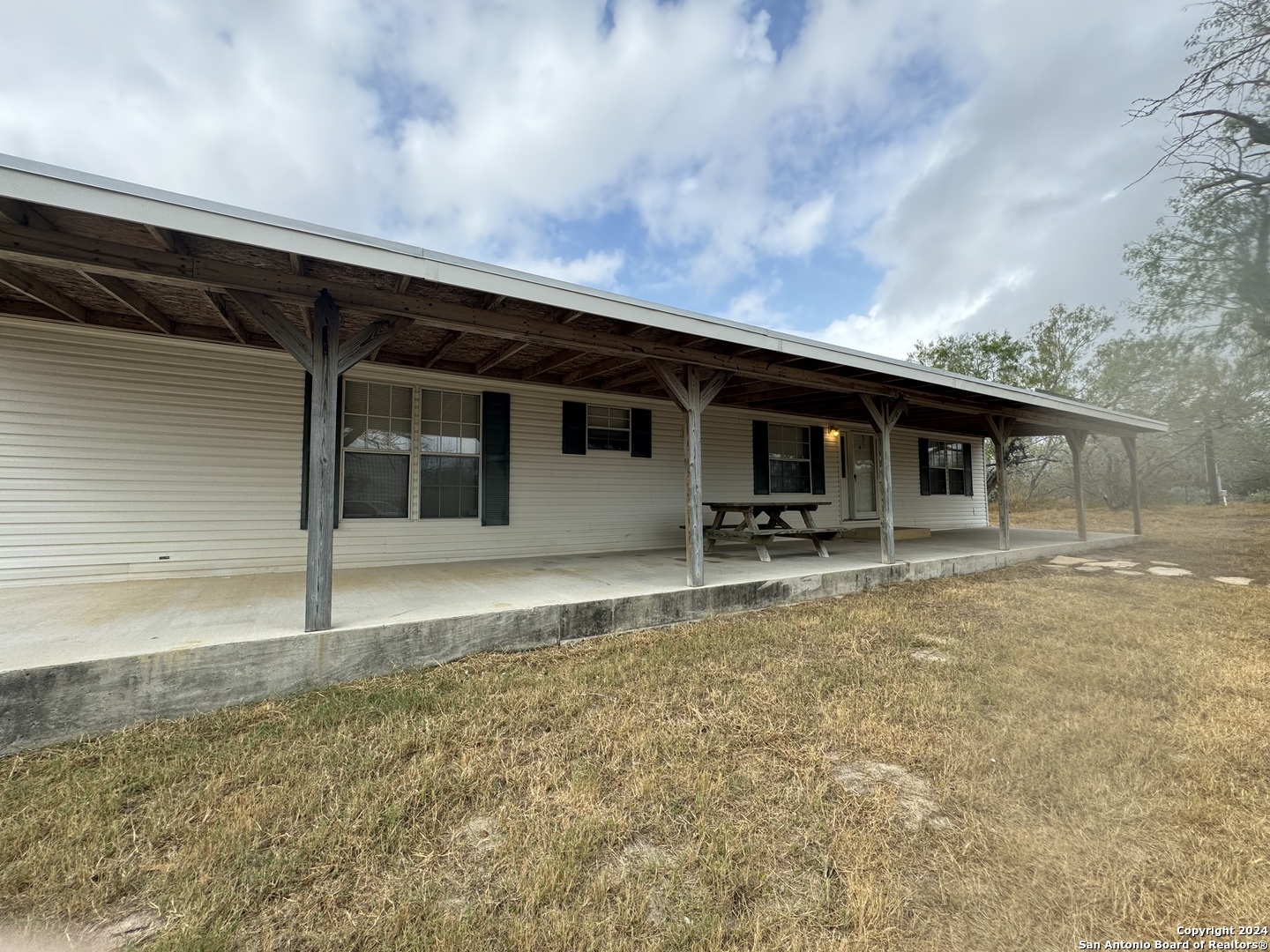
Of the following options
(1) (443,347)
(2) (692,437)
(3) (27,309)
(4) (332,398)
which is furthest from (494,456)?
(3) (27,309)

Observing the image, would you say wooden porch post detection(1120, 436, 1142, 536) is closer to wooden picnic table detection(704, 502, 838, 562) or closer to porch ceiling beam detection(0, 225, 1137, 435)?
wooden picnic table detection(704, 502, 838, 562)

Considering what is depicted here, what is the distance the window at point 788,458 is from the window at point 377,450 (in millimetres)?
5389

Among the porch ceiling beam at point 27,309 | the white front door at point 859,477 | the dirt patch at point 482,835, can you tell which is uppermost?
the porch ceiling beam at point 27,309

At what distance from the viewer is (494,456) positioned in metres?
6.12

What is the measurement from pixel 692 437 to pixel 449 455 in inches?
112

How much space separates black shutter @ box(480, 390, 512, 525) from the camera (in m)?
6.08

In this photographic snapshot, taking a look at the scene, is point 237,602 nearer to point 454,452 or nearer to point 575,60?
point 454,452

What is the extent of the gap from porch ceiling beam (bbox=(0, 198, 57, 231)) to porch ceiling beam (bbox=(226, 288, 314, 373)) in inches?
30.7

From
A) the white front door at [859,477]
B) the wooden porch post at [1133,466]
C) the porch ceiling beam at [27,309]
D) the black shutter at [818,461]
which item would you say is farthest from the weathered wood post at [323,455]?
the wooden porch post at [1133,466]

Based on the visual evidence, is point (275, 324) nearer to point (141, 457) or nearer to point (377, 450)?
point (377, 450)

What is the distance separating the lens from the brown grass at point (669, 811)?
1.51 metres

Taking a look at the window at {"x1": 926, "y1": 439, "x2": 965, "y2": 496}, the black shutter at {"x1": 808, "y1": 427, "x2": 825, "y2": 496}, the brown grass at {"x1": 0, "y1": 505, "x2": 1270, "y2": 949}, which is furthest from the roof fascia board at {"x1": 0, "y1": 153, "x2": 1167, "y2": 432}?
the window at {"x1": 926, "y1": 439, "x2": 965, "y2": 496}

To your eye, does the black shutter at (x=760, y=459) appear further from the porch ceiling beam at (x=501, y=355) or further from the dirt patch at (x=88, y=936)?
the dirt patch at (x=88, y=936)

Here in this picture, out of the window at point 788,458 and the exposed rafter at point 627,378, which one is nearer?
the exposed rafter at point 627,378
